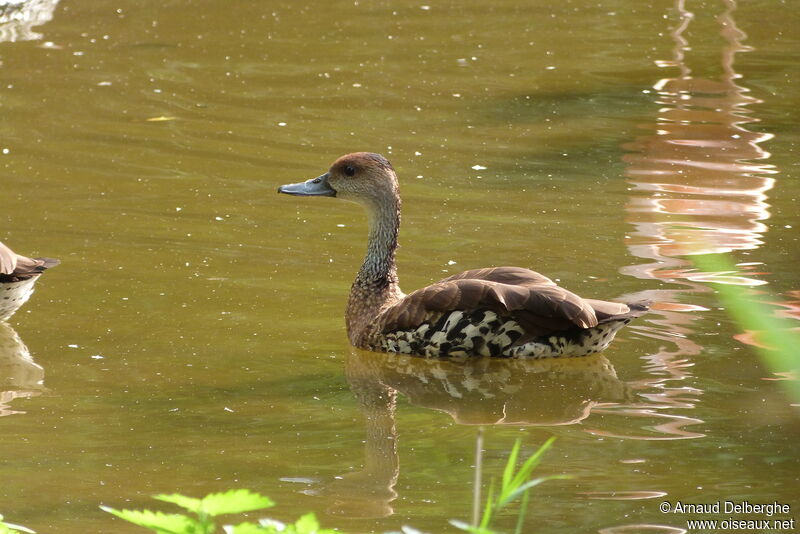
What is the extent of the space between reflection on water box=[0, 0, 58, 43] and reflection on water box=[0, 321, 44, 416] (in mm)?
8272

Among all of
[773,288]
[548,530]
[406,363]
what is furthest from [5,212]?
[548,530]

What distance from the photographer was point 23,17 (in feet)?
51.8

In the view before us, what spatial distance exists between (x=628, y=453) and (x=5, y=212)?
17.4 feet

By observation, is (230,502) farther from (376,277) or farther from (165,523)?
(376,277)

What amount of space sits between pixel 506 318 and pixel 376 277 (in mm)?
974

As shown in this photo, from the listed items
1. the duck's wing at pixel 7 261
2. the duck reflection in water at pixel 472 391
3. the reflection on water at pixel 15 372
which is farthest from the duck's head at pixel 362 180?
the reflection on water at pixel 15 372

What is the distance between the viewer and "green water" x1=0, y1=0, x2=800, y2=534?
5.64 metres

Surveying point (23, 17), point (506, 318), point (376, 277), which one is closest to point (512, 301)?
point (506, 318)

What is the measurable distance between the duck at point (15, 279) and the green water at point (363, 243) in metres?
0.17

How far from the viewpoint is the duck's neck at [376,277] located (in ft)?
24.6

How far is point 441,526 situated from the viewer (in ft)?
16.4

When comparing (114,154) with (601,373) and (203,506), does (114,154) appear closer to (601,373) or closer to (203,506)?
(601,373)

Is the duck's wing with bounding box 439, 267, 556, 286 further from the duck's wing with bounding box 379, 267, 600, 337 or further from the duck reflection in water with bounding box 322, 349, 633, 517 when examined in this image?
the duck reflection in water with bounding box 322, 349, 633, 517

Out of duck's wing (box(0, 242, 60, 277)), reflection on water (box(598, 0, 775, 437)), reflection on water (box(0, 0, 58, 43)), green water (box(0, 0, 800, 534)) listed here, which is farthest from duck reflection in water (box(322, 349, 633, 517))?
reflection on water (box(0, 0, 58, 43))
